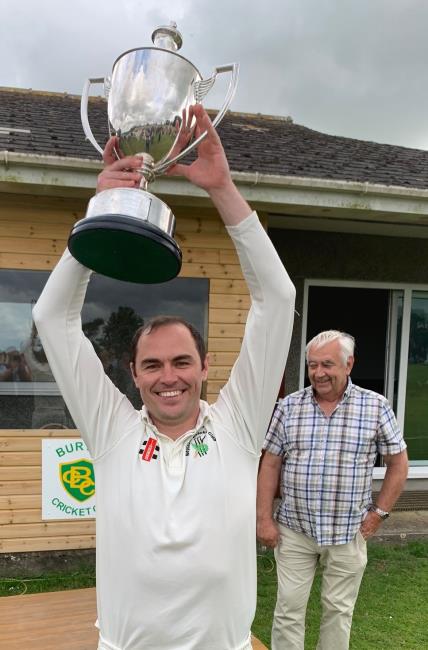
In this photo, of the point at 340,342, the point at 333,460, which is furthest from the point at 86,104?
the point at 333,460

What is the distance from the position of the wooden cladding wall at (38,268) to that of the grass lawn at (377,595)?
283mm

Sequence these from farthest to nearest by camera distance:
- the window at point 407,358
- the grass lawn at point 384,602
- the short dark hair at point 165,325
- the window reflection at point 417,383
Answer: the window reflection at point 417,383
the window at point 407,358
the grass lawn at point 384,602
the short dark hair at point 165,325

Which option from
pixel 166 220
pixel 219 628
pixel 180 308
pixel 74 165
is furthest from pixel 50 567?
pixel 166 220

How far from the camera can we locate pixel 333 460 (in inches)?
110

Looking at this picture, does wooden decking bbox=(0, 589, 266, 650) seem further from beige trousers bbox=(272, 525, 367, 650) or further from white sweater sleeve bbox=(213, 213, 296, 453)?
white sweater sleeve bbox=(213, 213, 296, 453)

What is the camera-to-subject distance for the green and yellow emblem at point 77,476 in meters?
4.09

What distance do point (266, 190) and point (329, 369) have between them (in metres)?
1.66

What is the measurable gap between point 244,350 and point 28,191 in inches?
118

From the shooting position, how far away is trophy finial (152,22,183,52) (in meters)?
1.57

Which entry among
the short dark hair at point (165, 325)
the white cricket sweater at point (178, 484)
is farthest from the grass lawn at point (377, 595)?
the short dark hair at point (165, 325)

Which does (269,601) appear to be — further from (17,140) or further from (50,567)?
(17,140)

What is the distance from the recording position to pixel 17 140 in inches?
157

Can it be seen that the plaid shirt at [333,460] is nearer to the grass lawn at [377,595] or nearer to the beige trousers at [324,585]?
the beige trousers at [324,585]

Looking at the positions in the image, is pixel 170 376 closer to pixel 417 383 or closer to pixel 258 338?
pixel 258 338
